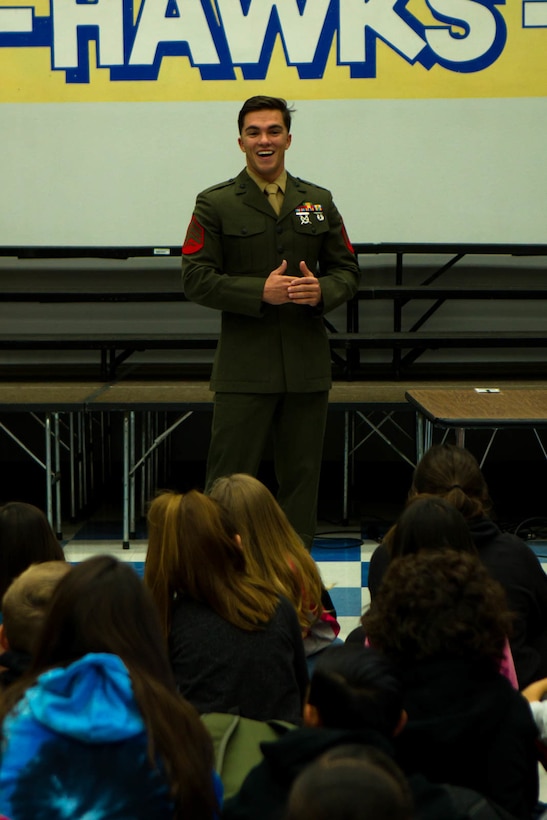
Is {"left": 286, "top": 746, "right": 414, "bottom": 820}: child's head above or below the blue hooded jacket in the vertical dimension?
above

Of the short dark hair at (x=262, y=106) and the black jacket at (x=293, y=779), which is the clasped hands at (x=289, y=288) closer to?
the short dark hair at (x=262, y=106)

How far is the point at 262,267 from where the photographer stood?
3660mm

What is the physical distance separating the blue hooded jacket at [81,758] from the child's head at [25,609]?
0.39m

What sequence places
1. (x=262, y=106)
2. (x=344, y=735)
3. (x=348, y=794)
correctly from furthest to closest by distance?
(x=262, y=106), (x=344, y=735), (x=348, y=794)

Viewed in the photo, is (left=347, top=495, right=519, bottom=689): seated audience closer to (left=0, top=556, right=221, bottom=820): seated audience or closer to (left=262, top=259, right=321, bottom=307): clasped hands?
(left=0, top=556, right=221, bottom=820): seated audience

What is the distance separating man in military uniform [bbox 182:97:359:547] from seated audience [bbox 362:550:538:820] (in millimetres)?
1955

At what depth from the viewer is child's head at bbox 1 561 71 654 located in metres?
1.78

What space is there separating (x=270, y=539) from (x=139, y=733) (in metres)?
1.05

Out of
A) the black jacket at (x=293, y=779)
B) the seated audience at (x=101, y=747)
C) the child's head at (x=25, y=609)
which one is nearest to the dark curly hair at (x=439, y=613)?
the black jacket at (x=293, y=779)

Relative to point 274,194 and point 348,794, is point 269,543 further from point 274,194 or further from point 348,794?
point 274,194

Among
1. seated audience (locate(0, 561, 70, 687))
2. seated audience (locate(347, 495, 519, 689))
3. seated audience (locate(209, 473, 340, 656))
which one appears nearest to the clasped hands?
seated audience (locate(209, 473, 340, 656))

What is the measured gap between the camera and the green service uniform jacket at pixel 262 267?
3635 mm

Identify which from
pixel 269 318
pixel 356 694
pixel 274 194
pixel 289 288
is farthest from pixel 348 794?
pixel 274 194

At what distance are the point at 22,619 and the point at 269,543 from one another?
74 centimetres
